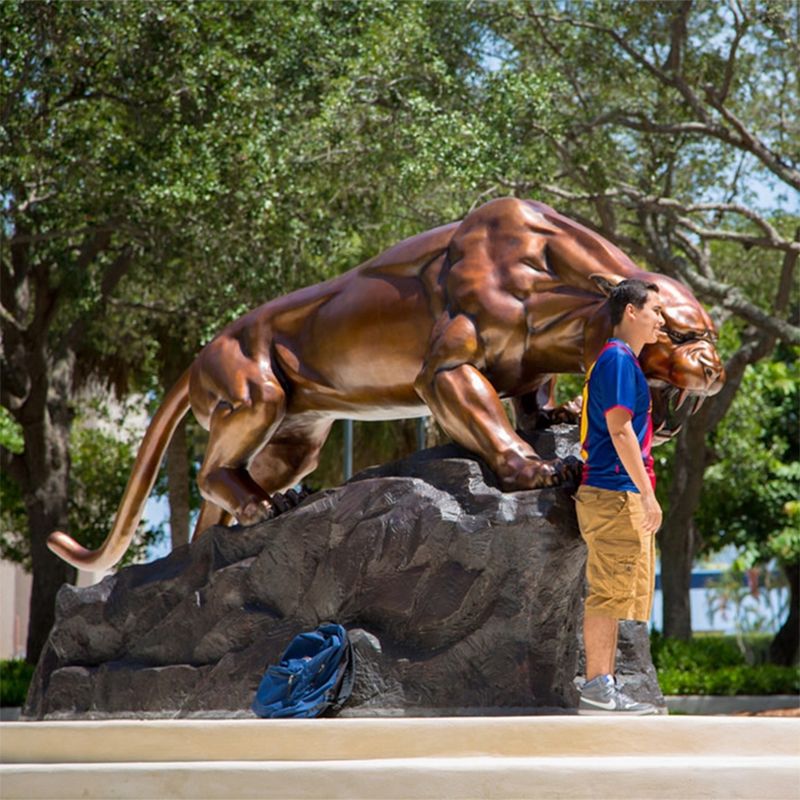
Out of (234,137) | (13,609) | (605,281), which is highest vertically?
(234,137)

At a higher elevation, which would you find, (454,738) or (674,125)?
(674,125)

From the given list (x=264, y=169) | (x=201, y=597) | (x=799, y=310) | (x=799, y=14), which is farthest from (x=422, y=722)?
(x=799, y=310)

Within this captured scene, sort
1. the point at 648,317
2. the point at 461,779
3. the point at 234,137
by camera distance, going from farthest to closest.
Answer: the point at 234,137 < the point at 648,317 < the point at 461,779

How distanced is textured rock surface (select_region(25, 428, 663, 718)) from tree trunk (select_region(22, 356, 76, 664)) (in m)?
10.3

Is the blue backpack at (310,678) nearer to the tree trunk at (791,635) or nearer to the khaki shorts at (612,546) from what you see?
the khaki shorts at (612,546)

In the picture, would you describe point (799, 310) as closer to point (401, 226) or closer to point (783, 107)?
point (783, 107)

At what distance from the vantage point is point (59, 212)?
16.0m

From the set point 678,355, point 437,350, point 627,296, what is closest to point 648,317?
point 627,296

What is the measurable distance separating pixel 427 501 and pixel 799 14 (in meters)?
10.7

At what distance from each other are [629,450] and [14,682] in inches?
553

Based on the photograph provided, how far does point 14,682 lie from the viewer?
58.7ft

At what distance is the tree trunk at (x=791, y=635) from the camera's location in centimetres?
2462

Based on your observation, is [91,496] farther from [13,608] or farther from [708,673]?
[708,673]

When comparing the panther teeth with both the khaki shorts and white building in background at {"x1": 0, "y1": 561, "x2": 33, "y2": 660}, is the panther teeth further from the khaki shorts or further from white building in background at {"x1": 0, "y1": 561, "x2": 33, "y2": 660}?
white building in background at {"x1": 0, "y1": 561, "x2": 33, "y2": 660}
